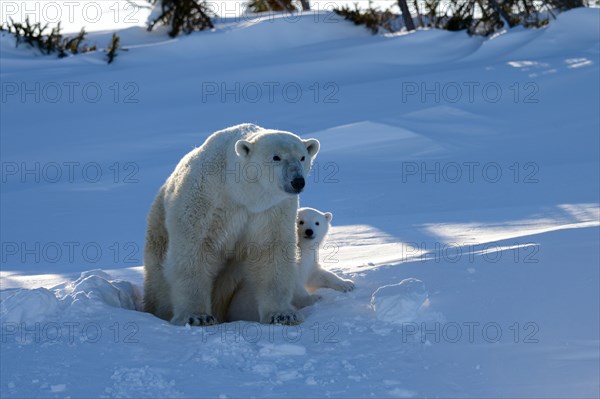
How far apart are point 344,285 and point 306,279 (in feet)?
1.39

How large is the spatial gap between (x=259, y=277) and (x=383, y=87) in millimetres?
8222

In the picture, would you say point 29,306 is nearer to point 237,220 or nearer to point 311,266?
point 237,220

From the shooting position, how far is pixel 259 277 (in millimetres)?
4914

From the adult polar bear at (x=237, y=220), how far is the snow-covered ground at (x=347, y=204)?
1.02 ft

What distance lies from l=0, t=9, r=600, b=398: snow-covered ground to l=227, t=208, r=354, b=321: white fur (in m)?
0.13

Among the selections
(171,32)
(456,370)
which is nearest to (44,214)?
(456,370)

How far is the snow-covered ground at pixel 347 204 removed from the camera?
12.5ft

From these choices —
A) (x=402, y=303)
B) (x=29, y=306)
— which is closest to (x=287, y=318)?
(x=402, y=303)

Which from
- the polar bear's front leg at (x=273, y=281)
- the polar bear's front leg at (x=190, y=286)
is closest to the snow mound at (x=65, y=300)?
the polar bear's front leg at (x=190, y=286)

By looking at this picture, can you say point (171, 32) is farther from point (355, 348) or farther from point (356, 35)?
point (355, 348)

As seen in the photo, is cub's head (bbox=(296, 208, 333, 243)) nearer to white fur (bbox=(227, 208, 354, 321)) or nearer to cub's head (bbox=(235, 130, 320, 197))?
white fur (bbox=(227, 208, 354, 321))

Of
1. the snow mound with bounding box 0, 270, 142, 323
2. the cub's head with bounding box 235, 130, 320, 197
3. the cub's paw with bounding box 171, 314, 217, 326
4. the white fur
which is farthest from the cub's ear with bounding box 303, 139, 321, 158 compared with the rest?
the snow mound with bounding box 0, 270, 142, 323

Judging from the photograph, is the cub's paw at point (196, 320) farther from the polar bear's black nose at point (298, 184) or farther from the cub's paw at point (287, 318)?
the polar bear's black nose at point (298, 184)

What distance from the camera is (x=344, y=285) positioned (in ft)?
17.2
